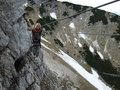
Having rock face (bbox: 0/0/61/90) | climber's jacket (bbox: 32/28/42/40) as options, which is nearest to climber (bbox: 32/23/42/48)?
climber's jacket (bbox: 32/28/42/40)

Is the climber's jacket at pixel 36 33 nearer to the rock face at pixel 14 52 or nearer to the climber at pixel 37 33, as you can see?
the climber at pixel 37 33

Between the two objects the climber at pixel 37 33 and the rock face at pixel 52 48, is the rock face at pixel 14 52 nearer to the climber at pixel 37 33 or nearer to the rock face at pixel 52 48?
the rock face at pixel 52 48

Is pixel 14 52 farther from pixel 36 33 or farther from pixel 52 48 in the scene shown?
pixel 52 48

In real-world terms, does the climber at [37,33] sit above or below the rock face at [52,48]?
above

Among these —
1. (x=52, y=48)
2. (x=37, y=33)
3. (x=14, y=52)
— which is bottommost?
(x=52, y=48)

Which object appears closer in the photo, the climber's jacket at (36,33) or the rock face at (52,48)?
the climber's jacket at (36,33)

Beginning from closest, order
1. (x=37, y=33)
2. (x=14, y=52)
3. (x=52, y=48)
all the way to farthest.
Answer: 1. (x=37, y=33)
2. (x=14, y=52)
3. (x=52, y=48)

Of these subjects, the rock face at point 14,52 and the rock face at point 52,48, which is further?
the rock face at point 52,48

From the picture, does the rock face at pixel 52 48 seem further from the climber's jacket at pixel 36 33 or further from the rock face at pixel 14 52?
the climber's jacket at pixel 36 33

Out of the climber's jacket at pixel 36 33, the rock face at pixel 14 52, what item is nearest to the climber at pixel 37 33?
the climber's jacket at pixel 36 33

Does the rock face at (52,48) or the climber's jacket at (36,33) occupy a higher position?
the climber's jacket at (36,33)

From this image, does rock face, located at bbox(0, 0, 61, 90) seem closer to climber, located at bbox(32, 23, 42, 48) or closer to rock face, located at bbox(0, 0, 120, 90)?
rock face, located at bbox(0, 0, 120, 90)

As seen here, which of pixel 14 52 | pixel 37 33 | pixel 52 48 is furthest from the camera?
pixel 52 48

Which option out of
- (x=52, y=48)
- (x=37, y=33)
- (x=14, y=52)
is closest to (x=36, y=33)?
(x=37, y=33)
